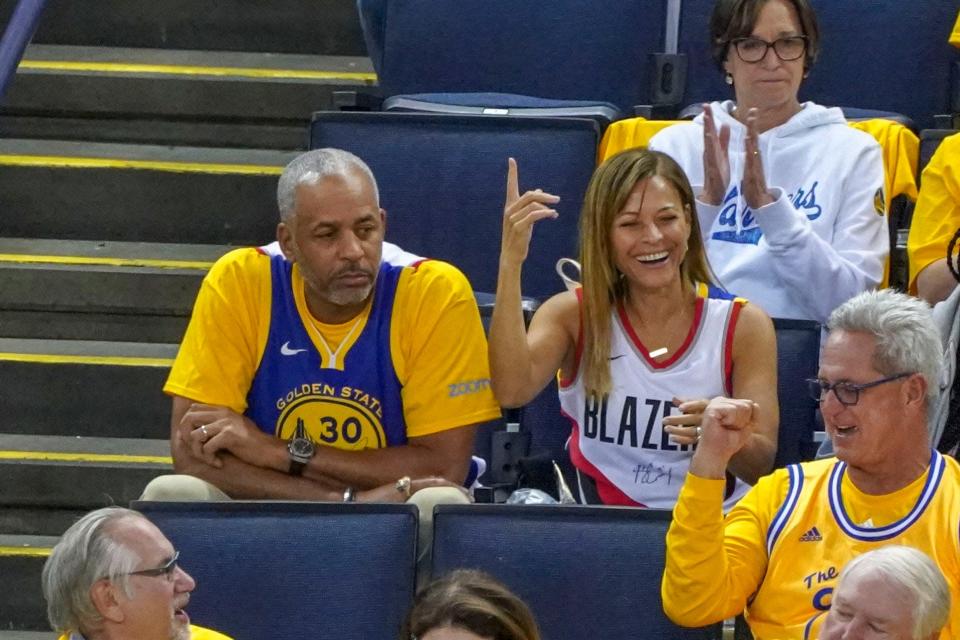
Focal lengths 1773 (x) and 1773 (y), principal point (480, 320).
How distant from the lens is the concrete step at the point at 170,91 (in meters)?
4.52

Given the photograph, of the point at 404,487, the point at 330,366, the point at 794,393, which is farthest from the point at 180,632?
the point at 794,393

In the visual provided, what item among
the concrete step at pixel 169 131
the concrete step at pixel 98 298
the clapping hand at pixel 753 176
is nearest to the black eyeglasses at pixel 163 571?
the clapping hand at pixel 753 176

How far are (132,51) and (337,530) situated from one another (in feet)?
7.72

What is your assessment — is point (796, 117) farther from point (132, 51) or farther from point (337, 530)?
point (132, 51)

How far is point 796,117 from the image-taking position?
376 centimetres

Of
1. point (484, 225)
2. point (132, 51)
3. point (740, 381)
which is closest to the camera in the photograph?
point (740, 381)

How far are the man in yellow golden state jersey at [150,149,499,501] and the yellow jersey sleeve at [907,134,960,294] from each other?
93cm

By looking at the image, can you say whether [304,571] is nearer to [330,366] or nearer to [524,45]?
[330,366]

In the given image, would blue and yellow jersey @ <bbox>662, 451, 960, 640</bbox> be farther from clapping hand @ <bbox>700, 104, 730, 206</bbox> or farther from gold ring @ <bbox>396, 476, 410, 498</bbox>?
clapping hand @ <bbox>700, 104, 730, 206</bbox>

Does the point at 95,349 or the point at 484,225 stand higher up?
the point at 484,225

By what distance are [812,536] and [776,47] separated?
4.49ft

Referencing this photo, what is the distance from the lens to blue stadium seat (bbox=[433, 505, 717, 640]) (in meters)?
2.72

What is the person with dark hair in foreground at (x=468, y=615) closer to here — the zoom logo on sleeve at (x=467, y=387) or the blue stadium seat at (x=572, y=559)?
the blue stadium seat at (x=572, y=559)

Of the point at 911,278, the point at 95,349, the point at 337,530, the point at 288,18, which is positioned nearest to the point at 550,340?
the point at 337,530
